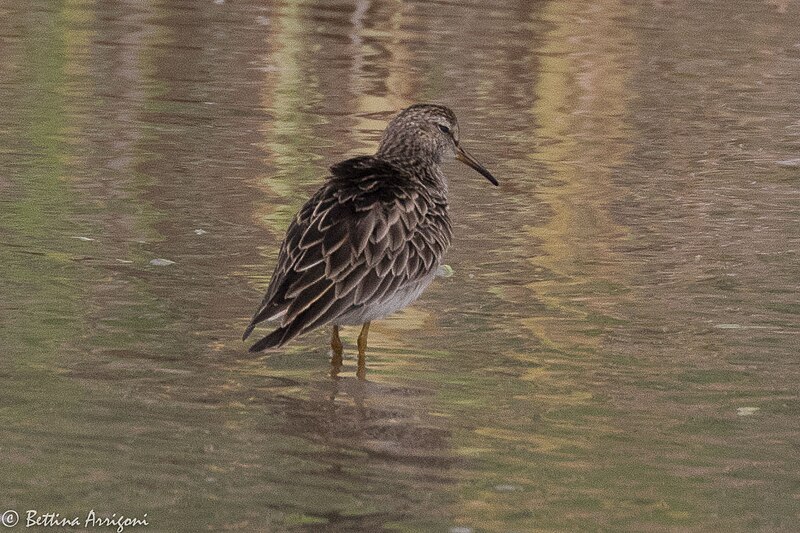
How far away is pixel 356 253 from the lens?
8.36m

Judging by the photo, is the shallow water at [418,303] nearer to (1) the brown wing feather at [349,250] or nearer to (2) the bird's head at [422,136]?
(1) the brown wing feather at [349,250]

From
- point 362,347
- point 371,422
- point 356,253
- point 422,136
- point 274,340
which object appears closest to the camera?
point 371,422

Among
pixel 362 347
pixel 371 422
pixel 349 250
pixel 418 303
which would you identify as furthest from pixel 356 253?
pixel 418 303

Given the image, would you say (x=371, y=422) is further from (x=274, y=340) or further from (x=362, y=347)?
(x=362, y=347)

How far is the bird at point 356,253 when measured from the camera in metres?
8.20

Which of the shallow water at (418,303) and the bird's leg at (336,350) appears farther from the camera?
the bird's leg at (336,350)

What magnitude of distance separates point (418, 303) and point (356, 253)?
1.62 m

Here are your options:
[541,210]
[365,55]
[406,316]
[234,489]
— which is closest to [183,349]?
[406,316]

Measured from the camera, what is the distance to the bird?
323 inches

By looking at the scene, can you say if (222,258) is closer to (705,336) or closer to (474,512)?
Result: (705,336)

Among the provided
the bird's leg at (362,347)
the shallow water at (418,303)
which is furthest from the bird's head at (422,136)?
the bird's leg at (362,347)

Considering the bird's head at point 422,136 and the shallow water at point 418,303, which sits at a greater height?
the bird's head at point 422,136

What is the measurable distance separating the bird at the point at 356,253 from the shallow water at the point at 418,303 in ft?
1.13

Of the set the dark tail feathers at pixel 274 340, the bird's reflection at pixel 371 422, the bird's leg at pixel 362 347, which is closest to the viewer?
the bird's reflection at pixel 371 422
